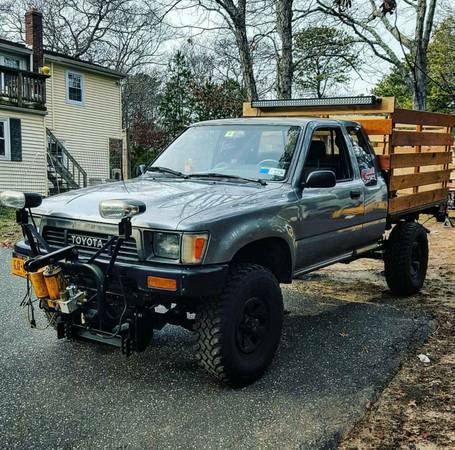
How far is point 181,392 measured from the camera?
3660 mm

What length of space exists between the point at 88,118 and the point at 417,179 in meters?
20.3

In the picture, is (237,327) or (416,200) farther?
(416,200)

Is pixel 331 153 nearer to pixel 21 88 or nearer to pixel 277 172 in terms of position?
pixel 277 172

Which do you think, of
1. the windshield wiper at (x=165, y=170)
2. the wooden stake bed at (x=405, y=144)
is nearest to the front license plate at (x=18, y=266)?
the windshield wiper at (x=165, y=170)

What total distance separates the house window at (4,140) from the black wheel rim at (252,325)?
1764 cm

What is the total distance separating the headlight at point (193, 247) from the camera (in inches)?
131

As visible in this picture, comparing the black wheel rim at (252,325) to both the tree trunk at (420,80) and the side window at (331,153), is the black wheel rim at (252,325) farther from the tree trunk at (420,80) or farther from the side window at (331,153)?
the tree trunk at (420,80)

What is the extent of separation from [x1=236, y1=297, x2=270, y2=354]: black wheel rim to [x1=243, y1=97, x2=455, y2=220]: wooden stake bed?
259 cm

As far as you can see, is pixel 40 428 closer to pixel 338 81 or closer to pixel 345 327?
pixel 345 327

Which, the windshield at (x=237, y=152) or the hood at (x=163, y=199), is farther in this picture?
the windshield at (x=237, y=152)

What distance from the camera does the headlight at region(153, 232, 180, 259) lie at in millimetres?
3357

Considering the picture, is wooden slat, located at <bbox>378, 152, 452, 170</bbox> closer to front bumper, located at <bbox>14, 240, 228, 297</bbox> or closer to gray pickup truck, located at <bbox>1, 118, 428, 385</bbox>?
gray pickup truck, located at <bbox>1, 118, 428, 385</bbox>

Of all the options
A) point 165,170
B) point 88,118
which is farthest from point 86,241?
point 88,118

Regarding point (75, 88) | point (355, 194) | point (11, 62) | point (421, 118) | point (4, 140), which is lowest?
point (355, 194)
